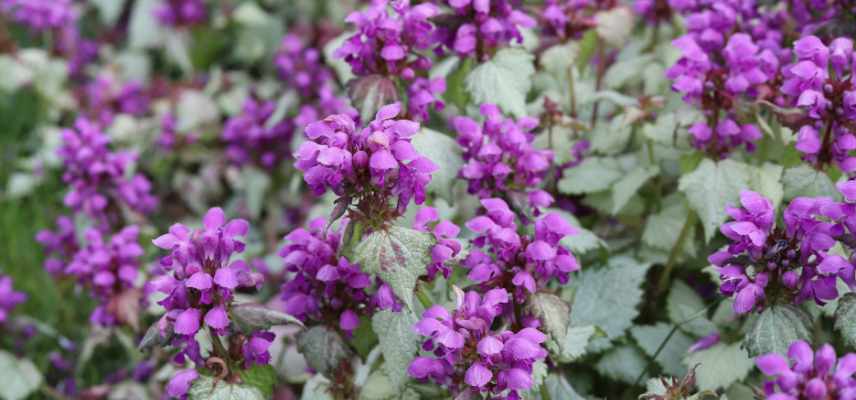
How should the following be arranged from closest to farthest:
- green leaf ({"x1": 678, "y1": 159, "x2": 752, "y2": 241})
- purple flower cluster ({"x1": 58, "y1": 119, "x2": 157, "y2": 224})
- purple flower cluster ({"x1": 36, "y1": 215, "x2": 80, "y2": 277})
A: green leaf ({"x1": 678, "y1": 159, "x2": 752, "y2": 241}) < purple flower cluster ({"x1": 58, "y1": 119, "x2": 157, "y2": 224}) < purple flower cluster ({"x1": 36, "y1": 215, "x2": 80, "y2": 277})

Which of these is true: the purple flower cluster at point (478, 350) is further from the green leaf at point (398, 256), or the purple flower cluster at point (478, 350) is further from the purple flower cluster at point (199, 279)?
the purple flower cluster at point (199, 279)

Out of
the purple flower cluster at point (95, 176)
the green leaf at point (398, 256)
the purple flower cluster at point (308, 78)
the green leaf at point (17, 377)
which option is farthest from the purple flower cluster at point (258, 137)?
the green leaf at point (398, 256)

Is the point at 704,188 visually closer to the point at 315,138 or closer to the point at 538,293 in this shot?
the point at 538,293

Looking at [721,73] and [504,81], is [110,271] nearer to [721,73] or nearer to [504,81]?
[504,81]

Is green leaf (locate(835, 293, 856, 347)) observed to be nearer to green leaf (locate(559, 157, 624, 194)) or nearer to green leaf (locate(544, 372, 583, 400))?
green leaf (locate(544, 372, 583, 400))

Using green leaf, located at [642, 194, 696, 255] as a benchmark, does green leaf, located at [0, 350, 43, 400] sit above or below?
below

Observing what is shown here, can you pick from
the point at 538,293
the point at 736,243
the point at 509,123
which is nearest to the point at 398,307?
the point at 538,293

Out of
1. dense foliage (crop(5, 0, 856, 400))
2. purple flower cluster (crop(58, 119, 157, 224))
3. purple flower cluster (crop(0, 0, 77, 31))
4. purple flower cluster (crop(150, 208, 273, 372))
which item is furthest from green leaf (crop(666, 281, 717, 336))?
purple flower cluster (crop(0, 0, 77, 31))
